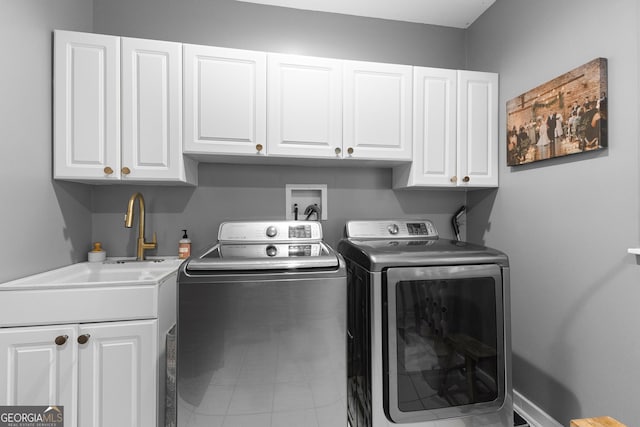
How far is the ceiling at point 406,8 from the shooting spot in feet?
6.95

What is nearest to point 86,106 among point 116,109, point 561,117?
point 116,109

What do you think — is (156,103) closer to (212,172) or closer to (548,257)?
(212,172)

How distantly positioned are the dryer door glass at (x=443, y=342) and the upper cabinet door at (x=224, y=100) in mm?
1178

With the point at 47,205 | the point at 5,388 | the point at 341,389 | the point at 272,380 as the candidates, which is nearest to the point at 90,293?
the point at 5,388

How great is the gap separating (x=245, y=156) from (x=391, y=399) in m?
1.53

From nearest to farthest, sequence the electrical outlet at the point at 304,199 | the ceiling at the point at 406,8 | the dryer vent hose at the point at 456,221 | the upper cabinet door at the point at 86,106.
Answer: the upper cabinet door at the point at 86,106 → the ceiling at the point at 406,8 → the electrical outlet at the point at 304,199 → the dryer vent hose at the point at 456,221

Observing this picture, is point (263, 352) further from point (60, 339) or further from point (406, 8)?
point (406, 8)

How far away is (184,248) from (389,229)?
140cm

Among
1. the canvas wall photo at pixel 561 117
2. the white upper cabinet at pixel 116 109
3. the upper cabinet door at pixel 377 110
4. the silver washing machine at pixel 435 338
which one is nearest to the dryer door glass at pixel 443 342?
the silver washing machine at pixel 435 338

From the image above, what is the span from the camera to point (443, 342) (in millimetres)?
1475

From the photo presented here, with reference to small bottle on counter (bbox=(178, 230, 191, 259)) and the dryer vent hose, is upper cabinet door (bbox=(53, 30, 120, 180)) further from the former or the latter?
the dryer vent hose
